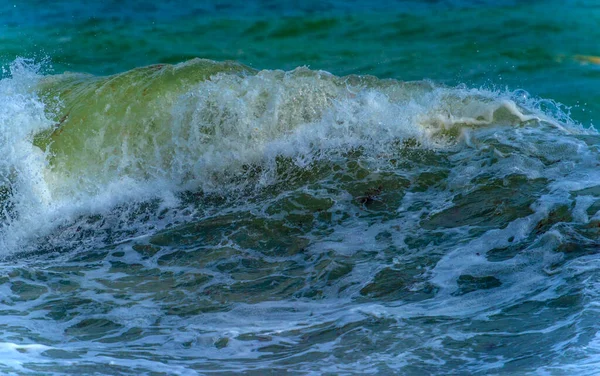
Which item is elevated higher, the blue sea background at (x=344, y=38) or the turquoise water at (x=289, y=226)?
the blue sea background at (x=344, y=38)

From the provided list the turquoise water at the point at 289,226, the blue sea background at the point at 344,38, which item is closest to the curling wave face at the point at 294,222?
the turquoise water at the point at 289,226

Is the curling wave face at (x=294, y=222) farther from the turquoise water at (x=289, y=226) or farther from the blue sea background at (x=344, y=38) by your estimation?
the blue sea background at (x=344, y=38)

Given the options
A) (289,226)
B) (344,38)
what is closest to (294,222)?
(289,226)

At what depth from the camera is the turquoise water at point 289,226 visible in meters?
3.14

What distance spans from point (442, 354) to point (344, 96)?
400 centimetres

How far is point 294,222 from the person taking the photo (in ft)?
17.0

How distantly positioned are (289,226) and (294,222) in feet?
0.24

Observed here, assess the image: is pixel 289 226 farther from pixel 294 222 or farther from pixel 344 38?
pixel 344 38

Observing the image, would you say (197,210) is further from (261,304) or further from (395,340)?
(395,340)

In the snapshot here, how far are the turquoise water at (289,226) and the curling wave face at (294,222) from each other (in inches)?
0.7

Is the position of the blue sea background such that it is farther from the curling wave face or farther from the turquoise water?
the curling wave face

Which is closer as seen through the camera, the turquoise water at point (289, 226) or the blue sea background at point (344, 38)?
the turquoise water at point (289, 226)

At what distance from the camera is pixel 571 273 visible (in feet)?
11.8

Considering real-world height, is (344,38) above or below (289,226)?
above
